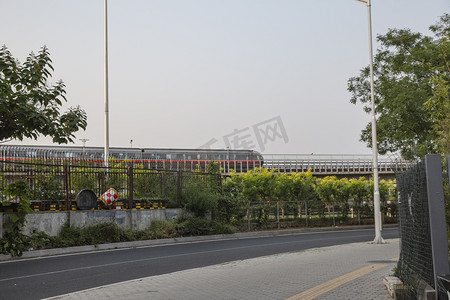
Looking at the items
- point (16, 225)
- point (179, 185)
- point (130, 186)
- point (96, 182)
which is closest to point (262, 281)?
point (16, 225)

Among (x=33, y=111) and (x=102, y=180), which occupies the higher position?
(x=33, y=111)

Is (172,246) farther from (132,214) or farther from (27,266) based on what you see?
(27,266)

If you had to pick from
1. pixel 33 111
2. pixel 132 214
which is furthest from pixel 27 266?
pixel 132 214

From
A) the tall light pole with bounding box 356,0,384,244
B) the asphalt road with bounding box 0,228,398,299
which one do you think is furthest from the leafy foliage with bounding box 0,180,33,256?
the tall light pole with bounding box 356,0,384,244

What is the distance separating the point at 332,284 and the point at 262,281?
4.89ft

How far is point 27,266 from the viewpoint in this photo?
43.2 feet

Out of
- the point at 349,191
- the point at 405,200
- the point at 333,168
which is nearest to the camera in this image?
the point at 405,200

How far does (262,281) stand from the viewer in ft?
32.6

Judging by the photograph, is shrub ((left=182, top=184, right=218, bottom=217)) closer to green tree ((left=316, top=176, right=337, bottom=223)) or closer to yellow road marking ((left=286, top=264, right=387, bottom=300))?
green tree ((left=316, top=176, right=337, bottom=223))

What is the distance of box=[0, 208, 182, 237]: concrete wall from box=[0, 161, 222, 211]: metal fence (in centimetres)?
45

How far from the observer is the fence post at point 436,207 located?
16.2 ft

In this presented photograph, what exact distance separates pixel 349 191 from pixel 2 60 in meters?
25.4

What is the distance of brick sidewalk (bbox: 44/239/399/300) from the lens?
8.51 m

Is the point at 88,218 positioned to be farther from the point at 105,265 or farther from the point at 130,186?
the point at 105,265
